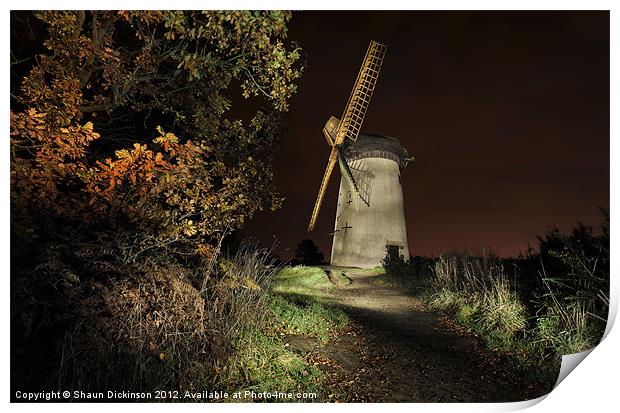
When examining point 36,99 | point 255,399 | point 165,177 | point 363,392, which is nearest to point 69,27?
point 36,99

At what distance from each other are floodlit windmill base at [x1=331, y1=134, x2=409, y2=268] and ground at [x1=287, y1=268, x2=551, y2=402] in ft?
41.3

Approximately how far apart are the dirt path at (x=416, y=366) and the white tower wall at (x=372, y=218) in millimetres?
12560

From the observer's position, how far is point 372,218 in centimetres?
2206

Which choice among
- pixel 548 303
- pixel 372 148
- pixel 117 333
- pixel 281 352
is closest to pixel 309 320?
pixel 281 352

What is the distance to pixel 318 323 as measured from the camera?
8008 mm

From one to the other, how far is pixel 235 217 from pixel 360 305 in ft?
19.2

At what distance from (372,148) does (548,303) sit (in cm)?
1637

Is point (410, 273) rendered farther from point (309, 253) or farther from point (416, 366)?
point (309, 253)

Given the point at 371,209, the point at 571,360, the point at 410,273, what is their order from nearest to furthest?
the point at 571,360 < the point at 410,273 < the point at 371,209

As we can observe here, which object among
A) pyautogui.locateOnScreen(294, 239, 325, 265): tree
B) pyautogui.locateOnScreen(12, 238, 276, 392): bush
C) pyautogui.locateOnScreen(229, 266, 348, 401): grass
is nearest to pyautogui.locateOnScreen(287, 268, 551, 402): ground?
pyautogui.locateOnScreen(229, 266, 348, 401): grass

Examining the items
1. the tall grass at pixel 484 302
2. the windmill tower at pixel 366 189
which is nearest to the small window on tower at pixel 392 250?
the windmill tower at pixel 366 189

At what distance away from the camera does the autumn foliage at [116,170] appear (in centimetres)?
506

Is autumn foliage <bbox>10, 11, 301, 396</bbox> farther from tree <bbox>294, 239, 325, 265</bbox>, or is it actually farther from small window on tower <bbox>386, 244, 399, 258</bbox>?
tree <bbox>294, 239, 325, 265</bbox>

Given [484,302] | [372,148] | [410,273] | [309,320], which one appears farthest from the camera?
[372,148]
